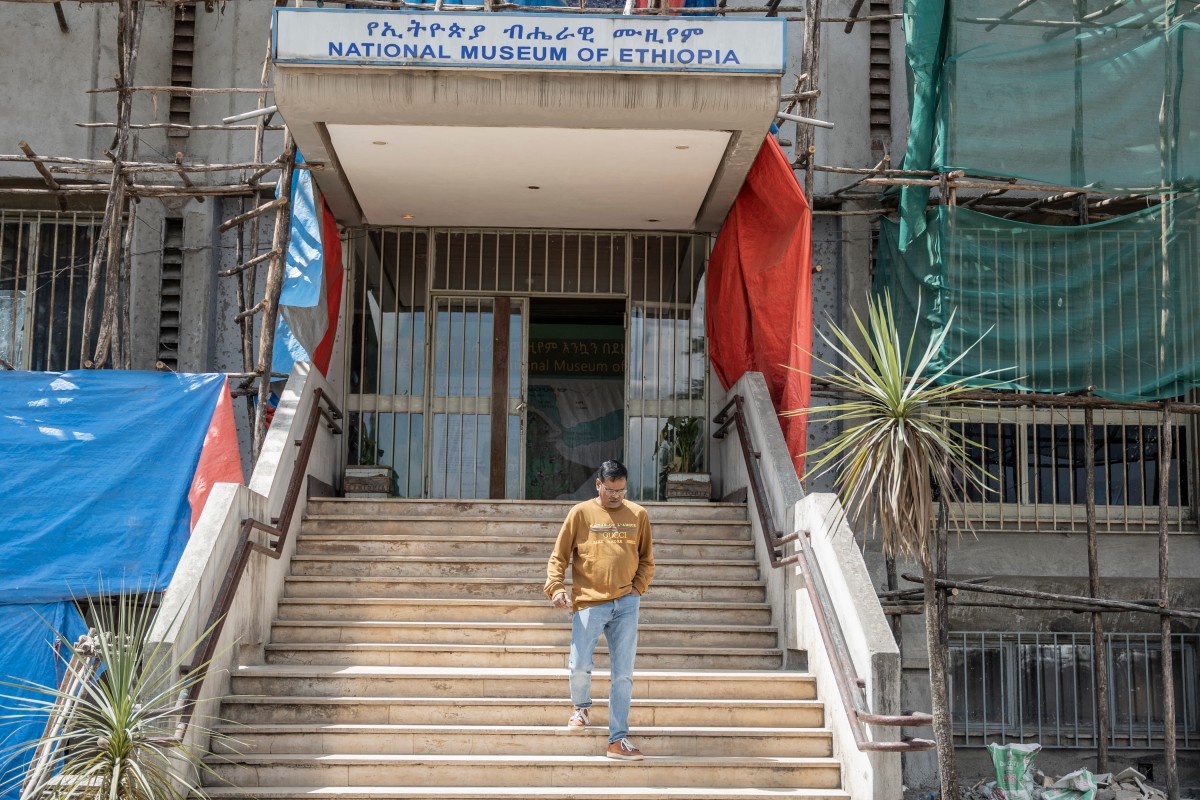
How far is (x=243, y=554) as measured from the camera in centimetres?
756

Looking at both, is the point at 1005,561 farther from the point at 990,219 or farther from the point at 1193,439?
the point at 990,219

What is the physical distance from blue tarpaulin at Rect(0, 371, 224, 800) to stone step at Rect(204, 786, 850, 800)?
7.40 feet

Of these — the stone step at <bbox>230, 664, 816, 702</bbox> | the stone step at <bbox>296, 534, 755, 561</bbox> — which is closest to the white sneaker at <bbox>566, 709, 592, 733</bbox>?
the stone step at <bbox>230, 664, 816, 702</bbox>

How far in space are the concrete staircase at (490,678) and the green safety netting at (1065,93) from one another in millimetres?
3642

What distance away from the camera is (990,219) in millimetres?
10086

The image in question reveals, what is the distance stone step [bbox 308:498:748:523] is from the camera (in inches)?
386

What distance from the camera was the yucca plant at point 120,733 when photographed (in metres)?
5.84

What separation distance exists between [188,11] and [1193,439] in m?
10.1

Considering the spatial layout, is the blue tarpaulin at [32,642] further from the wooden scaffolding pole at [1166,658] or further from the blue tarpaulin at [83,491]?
the wooden scaffolding pole at [1166,658]

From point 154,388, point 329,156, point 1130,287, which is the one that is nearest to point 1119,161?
point 1130,287

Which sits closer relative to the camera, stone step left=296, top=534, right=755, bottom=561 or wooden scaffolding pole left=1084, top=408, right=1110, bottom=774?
stone step left=296, top=534, right=755, bottom=561

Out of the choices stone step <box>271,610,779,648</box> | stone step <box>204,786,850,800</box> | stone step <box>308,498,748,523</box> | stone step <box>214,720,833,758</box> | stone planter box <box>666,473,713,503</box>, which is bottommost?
stone step <box>204,786,850,800</box>

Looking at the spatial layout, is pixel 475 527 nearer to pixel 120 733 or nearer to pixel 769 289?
pixel 769 289

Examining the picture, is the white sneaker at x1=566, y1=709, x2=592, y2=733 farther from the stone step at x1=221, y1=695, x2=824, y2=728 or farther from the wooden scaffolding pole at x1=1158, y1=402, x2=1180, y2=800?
the wooden scaffolding pole at x1=1158, y1=402, x2=1180, y2=800
